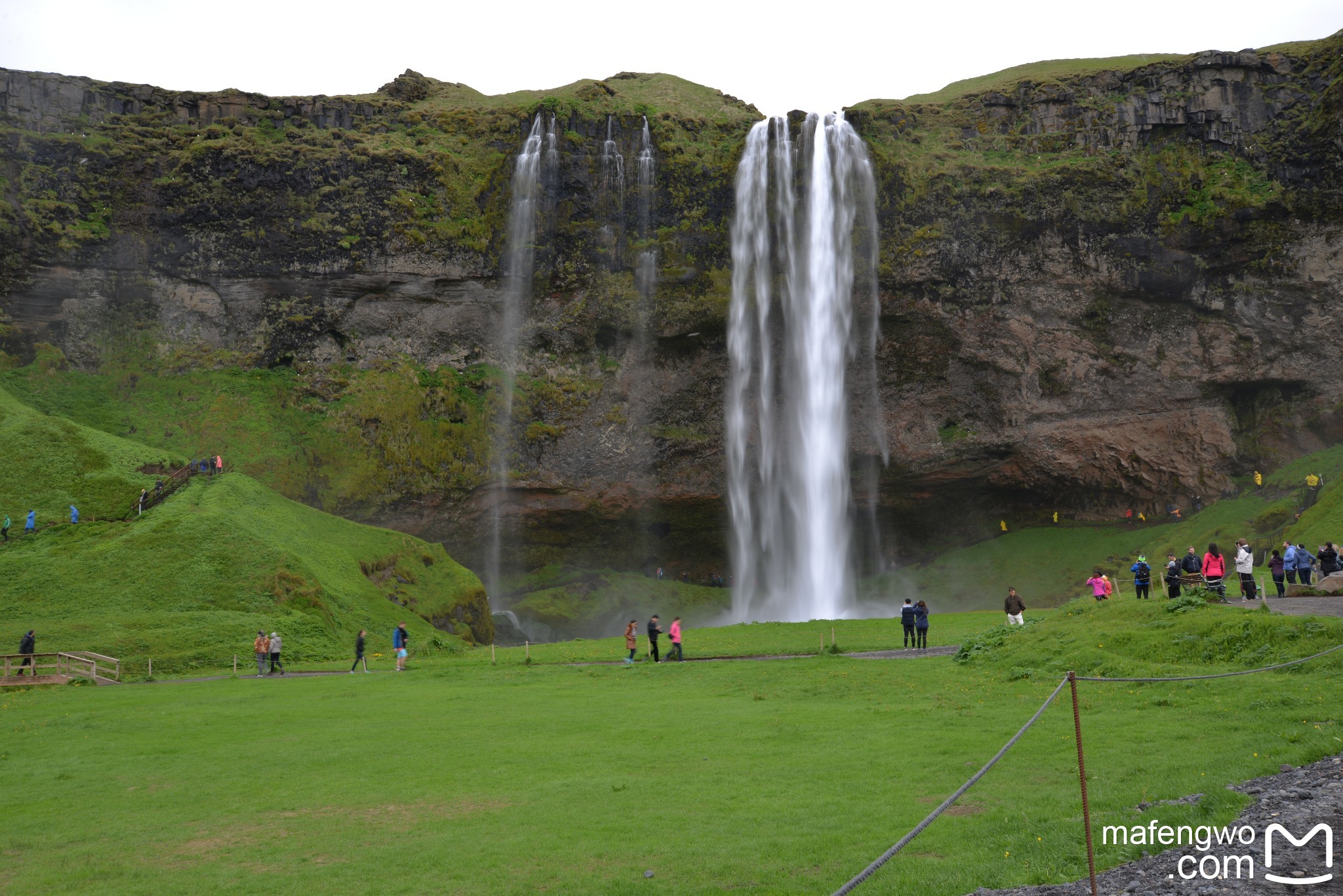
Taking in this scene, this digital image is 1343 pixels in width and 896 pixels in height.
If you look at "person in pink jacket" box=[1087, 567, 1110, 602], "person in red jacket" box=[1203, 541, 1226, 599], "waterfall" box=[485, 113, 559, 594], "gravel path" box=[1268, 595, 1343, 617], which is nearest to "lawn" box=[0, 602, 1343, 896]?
"gravel path" box=[1268, 595, 1343, 617]

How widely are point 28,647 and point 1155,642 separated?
32957mm

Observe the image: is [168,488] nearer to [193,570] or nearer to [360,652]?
[193,570]

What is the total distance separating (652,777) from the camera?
1352 cm

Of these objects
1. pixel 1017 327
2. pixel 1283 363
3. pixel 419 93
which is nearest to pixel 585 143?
pixel 419 93

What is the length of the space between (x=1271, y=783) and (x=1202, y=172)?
5621 cm

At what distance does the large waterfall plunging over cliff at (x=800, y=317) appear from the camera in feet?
184

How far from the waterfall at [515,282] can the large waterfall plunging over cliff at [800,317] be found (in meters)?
13.2

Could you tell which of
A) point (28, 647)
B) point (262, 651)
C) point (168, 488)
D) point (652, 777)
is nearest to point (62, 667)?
point (28, 647)

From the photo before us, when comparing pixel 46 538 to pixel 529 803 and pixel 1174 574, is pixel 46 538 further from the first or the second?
pixel 1174 574

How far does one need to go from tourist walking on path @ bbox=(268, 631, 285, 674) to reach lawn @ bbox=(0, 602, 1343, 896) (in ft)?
21.0

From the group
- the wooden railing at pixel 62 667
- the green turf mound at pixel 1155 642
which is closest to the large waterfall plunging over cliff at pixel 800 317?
the green turf mound at pixel 1155 642

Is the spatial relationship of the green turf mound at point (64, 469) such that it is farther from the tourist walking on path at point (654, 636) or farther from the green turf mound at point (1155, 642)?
the green turf mound at point (1155, 642)

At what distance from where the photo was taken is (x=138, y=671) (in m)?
29.7

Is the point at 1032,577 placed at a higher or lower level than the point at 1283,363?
lower
